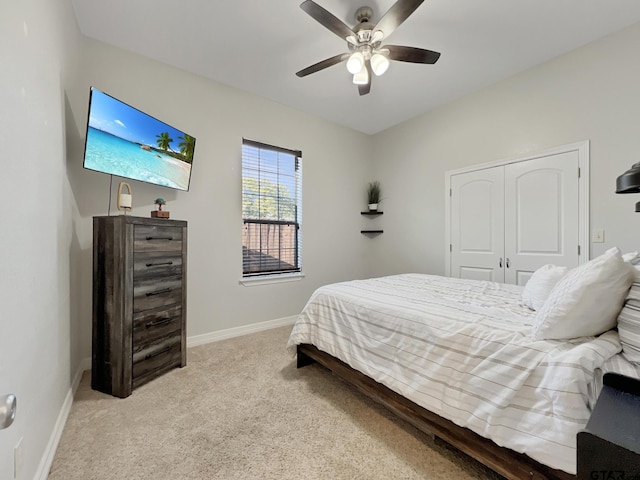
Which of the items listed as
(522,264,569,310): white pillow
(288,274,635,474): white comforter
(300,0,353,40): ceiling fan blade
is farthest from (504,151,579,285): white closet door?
(300,0,353,40): ceiling fan blade

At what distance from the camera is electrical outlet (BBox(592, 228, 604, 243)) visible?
2374mm

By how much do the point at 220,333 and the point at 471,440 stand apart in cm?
256

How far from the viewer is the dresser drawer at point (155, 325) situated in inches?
79.0

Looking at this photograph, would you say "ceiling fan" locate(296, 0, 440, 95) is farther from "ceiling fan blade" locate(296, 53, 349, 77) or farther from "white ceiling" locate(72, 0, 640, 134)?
"white ceiling" locate(72, 0, 640, 134)

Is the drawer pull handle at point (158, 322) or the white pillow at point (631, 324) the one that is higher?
the white pillow at point (631, 324)

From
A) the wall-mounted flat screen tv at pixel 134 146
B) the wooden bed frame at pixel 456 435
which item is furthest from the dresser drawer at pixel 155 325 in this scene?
the wooden bed frame at pixel 456 435

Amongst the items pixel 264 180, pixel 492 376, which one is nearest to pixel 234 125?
pixel 264 180

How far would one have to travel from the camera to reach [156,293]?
7.09ft

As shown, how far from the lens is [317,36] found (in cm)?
231

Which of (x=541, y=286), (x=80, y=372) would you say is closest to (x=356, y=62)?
(x=541, y=286)

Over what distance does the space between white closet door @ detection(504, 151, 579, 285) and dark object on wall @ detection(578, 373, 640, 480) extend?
8.46 ft

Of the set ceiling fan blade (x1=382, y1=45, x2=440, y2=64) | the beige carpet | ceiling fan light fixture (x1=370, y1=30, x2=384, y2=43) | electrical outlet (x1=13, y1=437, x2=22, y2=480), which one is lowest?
the beige carpet

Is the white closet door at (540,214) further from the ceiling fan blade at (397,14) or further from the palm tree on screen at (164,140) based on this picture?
the palm tree on screen at (164,140)

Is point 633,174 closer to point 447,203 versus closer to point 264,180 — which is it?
point 447,203
